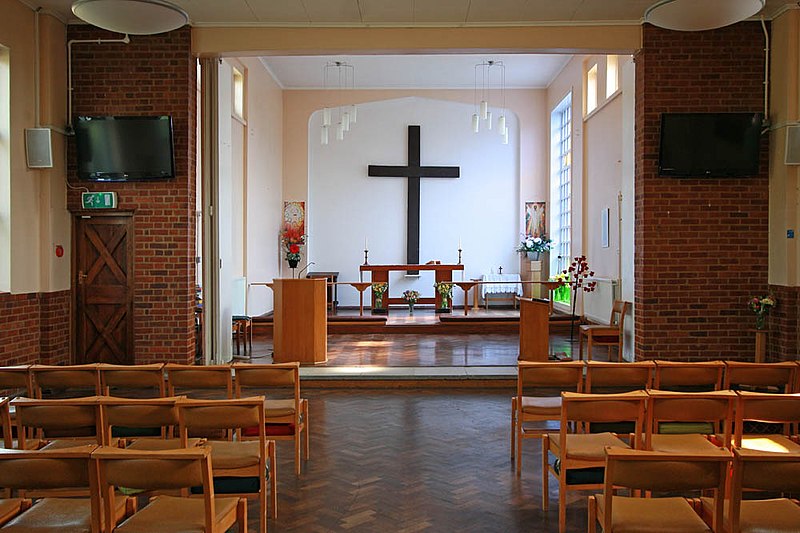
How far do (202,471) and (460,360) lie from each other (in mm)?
6276

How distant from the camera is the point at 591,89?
12141 millimetres

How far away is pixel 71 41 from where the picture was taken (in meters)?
7.74

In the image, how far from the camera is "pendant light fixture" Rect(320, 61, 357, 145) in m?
13.3

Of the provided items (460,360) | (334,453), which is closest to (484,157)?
(460,360)

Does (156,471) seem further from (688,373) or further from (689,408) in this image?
(688,373)

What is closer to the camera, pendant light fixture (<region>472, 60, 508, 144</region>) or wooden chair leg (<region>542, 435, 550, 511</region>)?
→ wooden chair leg (<region>542, 435, 550, 511</region>)

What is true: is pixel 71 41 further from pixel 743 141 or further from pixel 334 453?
pixel 743 141

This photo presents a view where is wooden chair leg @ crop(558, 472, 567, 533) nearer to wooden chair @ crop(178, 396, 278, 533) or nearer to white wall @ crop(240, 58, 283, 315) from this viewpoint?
wooden chair @ crop(178, 396, 278, 533)

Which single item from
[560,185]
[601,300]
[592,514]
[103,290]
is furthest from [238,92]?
[592,514]

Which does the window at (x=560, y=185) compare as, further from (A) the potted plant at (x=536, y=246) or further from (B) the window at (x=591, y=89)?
(B) the window at (x=591, y=89)

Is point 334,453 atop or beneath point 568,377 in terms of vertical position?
beneath

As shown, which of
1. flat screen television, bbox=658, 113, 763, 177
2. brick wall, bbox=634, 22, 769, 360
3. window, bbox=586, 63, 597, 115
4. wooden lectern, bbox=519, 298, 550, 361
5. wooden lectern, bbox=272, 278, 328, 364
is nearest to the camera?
flat screen television, bbox=658, 113, 763, 177

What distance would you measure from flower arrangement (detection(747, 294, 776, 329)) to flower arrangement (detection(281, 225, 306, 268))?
9.61 m

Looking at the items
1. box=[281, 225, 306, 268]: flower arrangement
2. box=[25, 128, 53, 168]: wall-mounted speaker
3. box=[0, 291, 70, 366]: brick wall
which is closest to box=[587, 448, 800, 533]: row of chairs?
box=[0, 291, 70, 366]: brick wall
